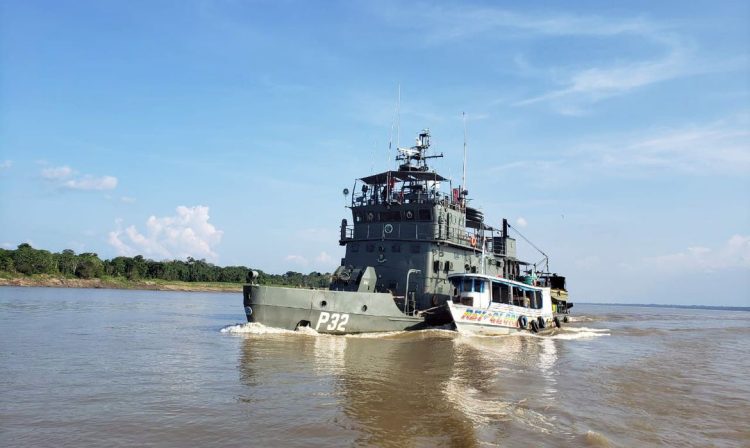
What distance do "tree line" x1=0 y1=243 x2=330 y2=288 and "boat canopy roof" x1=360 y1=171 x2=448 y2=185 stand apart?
104ft

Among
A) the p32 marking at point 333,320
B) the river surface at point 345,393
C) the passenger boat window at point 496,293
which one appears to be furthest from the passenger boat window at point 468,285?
the p32 marking at point 333,320

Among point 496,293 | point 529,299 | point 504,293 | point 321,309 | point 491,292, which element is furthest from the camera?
point 529,299

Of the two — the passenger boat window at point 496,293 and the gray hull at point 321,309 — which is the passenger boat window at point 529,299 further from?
the gray hull at point 321,309

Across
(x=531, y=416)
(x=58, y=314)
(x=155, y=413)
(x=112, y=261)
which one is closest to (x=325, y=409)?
(x=155, y=413)

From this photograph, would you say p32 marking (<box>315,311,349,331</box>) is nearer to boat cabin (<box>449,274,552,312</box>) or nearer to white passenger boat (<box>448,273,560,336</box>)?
white passenger boat (<box>448,273,560,336</box>)

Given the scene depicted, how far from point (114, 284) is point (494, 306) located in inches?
3038

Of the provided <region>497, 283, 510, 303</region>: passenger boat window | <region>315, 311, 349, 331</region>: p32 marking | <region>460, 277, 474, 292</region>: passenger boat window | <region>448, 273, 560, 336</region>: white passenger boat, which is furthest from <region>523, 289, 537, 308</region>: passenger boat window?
<region>315, 311, 349, 331</region>: p32 marking

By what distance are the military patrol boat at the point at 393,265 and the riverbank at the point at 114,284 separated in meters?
67.5

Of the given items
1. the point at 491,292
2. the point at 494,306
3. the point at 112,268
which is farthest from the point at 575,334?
the point at 112,268

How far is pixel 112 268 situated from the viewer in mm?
89625

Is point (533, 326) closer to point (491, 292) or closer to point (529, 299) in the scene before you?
point (529, 299)

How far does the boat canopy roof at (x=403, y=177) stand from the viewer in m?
27.9

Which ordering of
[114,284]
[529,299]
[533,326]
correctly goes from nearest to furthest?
[533,326] → [529,299] → [114,284]

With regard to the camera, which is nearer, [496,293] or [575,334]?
[496,293]
